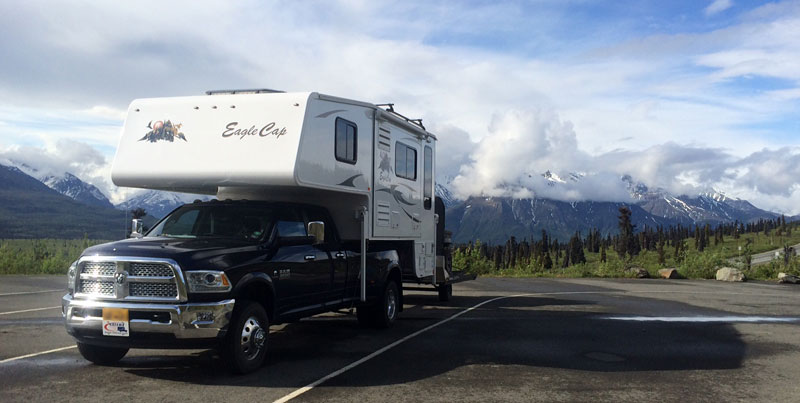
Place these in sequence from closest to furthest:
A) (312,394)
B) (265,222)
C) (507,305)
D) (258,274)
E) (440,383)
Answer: (312,394)
(440,383)
(258,274)
(265,222)
(507,305)

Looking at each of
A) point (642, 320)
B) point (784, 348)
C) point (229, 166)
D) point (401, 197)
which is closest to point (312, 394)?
point (229, 166)

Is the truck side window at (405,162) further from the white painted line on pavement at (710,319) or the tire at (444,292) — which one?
the white painted line on pavement at (710,319)

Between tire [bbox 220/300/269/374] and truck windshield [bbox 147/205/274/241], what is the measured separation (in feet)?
3.58

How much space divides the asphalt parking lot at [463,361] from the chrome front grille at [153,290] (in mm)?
992

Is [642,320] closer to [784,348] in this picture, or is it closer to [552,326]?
[552,326]

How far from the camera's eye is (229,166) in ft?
30.7

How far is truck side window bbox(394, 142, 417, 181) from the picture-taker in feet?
41.2

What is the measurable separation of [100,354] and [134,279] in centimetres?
151

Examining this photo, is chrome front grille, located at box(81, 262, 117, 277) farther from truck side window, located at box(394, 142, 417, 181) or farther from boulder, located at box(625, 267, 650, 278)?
boulder, located at box(625, 267, 650, 278)

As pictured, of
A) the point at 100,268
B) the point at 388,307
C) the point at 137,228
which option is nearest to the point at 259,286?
the point at 100,268

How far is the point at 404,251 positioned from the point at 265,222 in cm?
479

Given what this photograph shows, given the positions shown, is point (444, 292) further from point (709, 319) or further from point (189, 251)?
→ point (189, 251)

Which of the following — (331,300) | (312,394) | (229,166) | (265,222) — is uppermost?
(229,166)

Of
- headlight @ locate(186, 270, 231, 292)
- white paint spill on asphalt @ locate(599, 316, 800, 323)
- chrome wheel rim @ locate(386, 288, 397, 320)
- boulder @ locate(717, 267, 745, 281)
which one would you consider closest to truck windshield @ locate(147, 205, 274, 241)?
headlight @ locate(186, 270, 231, 292)
